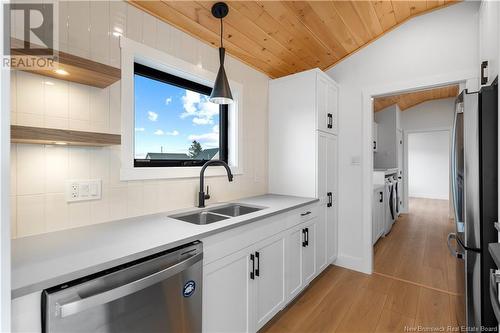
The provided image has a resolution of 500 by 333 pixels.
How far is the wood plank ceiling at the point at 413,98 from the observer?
490 centimetres

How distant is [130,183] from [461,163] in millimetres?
2192

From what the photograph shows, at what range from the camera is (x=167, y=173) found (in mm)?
1808

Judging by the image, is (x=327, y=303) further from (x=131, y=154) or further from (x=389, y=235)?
(x=389, y=235)

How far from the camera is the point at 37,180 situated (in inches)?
48.0

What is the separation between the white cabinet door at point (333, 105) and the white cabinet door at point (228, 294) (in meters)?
1.86

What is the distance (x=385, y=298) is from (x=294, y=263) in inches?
38.4

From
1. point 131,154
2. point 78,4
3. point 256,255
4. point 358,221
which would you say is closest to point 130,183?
point 131,154

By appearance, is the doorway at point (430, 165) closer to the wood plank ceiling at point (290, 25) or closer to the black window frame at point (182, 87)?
the wood plank ceiling at point (290, 25)

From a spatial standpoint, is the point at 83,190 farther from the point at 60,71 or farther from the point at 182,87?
the point at 182,87

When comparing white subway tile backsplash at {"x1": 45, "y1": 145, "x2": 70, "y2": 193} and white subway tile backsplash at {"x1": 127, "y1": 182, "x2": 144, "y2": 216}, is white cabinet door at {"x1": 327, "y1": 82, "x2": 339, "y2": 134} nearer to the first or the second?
white subway tile backsplash at {"x1": 127, "y1": 182, "x2": 144, "y2": 216}

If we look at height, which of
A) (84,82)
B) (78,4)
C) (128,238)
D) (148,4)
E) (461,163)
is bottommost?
(128,238)

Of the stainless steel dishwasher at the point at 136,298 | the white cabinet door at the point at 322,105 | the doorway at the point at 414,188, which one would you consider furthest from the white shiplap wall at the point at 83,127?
the doorway at the point at 414,188

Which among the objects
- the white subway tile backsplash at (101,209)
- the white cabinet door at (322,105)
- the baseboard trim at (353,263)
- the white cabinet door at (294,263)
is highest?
the white cabinet door at (322,105)

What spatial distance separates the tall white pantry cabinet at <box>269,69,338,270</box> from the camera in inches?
97.2
